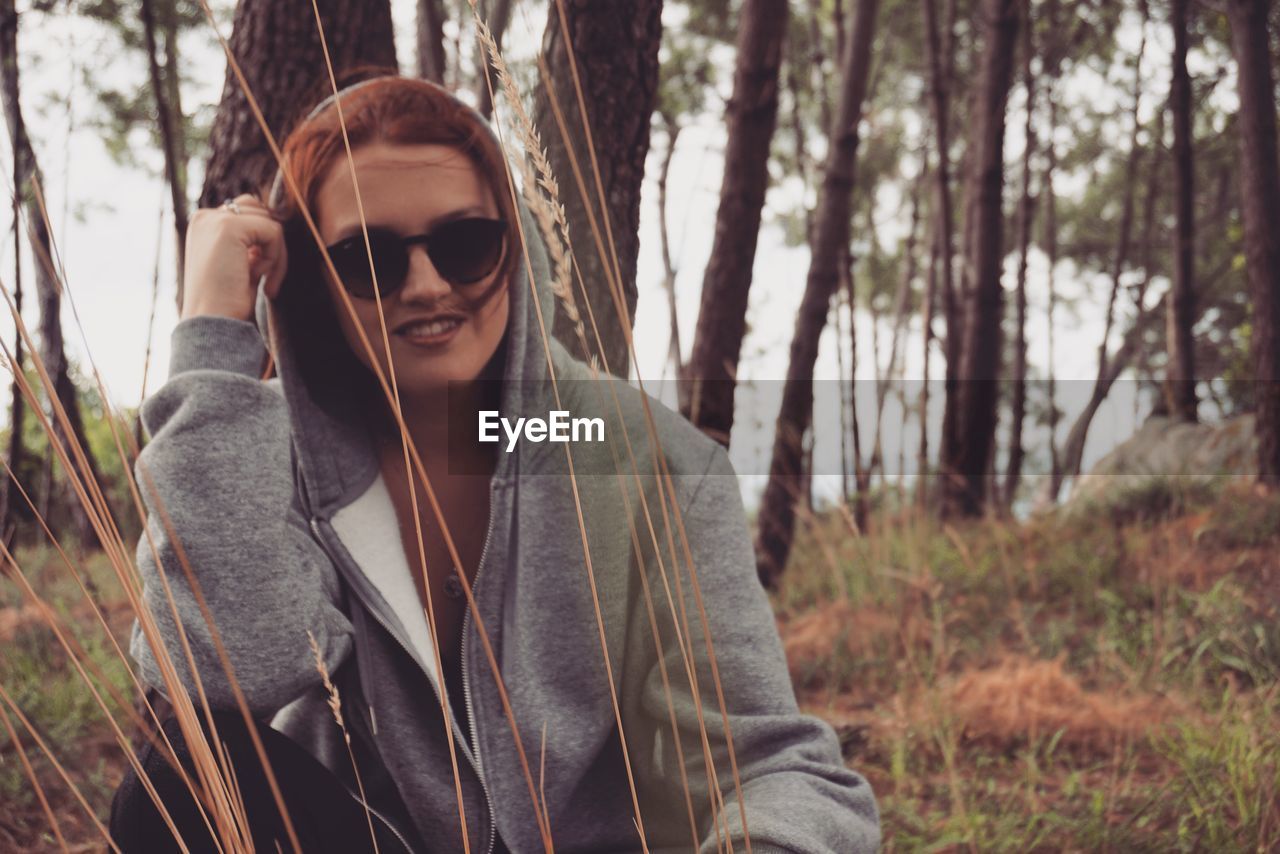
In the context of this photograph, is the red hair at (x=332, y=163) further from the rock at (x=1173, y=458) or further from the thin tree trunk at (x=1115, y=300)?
the thin tree trunk at (x=1115, y=300)

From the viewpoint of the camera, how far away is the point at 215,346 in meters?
1.35

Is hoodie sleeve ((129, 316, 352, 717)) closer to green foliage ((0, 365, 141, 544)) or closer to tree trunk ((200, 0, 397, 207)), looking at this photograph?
tree trunk ((200, 0, 397, 207))

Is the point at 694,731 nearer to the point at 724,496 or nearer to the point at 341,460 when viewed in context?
the point at 724,496

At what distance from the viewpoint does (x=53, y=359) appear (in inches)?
147

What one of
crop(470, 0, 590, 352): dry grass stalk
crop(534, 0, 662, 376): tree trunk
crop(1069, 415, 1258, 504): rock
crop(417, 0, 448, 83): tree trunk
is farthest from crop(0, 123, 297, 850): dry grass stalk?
crop(1069, 415, 1258, 504): rock

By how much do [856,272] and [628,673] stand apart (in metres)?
14.9

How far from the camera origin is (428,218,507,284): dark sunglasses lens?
1.32 metres

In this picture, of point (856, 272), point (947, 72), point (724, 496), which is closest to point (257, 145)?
point (724, 496)

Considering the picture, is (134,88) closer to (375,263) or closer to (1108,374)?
(375,263)

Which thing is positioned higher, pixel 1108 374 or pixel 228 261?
pixel 228 261

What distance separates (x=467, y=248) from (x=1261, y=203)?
561 centimetres

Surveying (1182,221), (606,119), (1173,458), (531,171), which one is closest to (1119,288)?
(1182,221)

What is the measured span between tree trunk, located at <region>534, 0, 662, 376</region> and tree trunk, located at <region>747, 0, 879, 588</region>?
85.5 inches

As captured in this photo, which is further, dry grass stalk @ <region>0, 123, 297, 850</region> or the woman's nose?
the woman's nose
